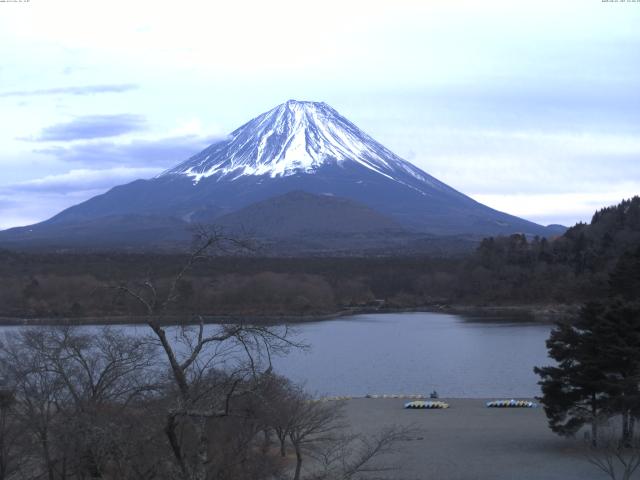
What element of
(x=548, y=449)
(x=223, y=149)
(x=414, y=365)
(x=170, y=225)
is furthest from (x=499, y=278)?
(x=223, y=149)

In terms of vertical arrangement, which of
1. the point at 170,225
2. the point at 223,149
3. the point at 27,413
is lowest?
the point at 27,413

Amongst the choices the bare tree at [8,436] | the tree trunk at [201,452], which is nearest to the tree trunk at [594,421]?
the bare tree at [8,436]

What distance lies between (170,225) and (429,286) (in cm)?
5890

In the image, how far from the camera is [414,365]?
29.2m

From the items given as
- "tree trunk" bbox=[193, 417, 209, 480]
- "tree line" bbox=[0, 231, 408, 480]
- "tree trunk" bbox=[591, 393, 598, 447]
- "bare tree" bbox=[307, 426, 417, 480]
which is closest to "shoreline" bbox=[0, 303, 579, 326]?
"tree trunk" bbox=[591, 393, 598, 447]

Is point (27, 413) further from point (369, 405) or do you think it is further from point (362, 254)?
point (362, 254)

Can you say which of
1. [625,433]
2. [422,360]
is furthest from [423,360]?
[625,433]

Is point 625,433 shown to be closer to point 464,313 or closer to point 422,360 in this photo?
point 422,360

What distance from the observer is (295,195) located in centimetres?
13225

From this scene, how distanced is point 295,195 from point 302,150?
79.4 feet

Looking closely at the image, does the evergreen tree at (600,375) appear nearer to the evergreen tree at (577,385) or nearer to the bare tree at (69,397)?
the evergreen tree at (577,385)

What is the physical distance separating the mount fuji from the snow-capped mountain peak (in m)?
0.16

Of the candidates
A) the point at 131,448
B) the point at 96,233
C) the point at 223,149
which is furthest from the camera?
the point at 223,149

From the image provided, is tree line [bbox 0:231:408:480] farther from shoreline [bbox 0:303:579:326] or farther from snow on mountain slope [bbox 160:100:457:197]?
snow on mountain slope [bbox 160:100:457:197]
